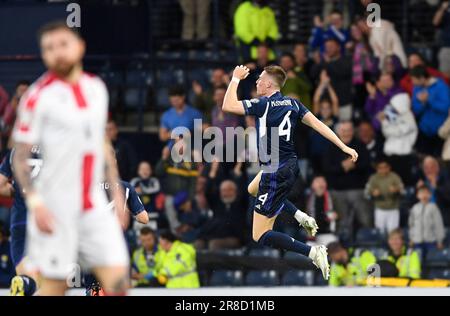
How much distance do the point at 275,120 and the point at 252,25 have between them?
23.6ft

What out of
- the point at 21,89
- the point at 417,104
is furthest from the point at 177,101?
the point at 417,104

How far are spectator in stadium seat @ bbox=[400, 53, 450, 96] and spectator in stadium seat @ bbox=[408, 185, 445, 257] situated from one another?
6.17 feet

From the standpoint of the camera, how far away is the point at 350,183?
→ 59.1ft

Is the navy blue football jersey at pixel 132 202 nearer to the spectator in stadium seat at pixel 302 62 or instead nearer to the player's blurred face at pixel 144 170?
the player's blurred face at pixel 144 170

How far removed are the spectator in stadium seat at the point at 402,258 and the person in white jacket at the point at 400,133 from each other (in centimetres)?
149

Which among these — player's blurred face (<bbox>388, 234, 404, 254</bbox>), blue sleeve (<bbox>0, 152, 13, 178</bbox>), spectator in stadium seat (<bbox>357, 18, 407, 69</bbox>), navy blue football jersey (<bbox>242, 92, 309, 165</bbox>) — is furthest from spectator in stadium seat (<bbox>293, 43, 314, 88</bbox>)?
blue sleeve (<bbox>0, 152, 13, 178</bbox>)

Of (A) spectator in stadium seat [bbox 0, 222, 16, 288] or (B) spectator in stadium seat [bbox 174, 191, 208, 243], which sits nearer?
(A) spectator in stadium seat [bbox 0, 222, 16, 288]

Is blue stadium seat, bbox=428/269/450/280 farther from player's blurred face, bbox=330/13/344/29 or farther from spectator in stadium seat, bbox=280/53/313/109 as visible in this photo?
player's blurred face, bbox=330/13/344/29

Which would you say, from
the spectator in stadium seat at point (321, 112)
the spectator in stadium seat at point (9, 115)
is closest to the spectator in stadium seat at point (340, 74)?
the spectator in stadium seat at point (321, 112)

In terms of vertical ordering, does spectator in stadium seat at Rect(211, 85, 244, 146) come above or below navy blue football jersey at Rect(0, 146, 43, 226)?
above

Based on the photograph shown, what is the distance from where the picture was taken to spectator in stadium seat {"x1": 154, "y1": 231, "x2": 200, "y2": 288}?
54.7 feet

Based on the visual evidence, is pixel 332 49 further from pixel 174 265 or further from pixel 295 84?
pixel 174 265

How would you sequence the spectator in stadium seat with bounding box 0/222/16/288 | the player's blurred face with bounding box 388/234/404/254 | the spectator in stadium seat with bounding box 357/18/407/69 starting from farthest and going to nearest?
the spectator in stadium seat with bounding box 357/18/407/69 → the spectator in stadium seat with bounding box 0/222/16/288 → the player's blurred face with bounding box 388/234/404/254

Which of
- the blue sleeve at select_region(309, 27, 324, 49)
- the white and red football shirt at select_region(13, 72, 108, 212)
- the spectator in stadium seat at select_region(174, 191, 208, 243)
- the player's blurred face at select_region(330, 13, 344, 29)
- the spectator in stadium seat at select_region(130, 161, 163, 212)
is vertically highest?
the player's blurred face at select_region(330, 13, 344, 29)
